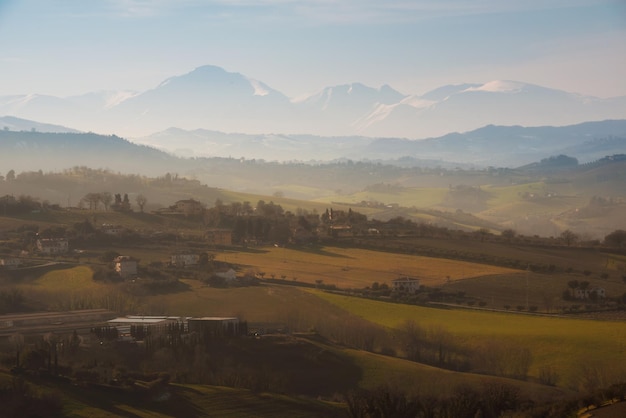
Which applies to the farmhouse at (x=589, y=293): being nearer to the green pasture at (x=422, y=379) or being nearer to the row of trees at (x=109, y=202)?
the green pasture at (x=422, y=379)

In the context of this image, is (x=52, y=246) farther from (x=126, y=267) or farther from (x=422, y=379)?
(x=422, y=379)

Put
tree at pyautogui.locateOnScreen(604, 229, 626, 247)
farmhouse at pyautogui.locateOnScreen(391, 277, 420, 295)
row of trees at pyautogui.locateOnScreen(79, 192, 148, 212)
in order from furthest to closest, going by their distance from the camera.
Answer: row of trees at pyautogui.locateOnScreen(79, 192, 148, 212) < tree at pyautogui.locateOnScreen(604, 229, 626, 247) < farmhouse at pyautogui.locateOnScreen(391, 277, 420, 295)

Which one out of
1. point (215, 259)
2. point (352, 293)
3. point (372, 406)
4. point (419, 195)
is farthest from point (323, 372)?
point (419, 195)

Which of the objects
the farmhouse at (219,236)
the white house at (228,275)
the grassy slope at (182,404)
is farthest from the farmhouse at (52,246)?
the grassy slope at (182,404)

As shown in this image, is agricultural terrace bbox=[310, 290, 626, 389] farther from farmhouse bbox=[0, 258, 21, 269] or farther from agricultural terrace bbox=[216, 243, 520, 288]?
farmhouse bbox=[0, 258, 21, 269]

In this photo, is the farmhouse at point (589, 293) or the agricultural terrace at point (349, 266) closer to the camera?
the farmhouse at point (589, 293)

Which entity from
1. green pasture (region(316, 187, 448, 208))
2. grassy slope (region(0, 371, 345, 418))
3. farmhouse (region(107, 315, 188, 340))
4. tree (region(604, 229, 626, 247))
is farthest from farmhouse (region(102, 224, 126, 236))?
green pasture (region(316, 187, 448, 208))
